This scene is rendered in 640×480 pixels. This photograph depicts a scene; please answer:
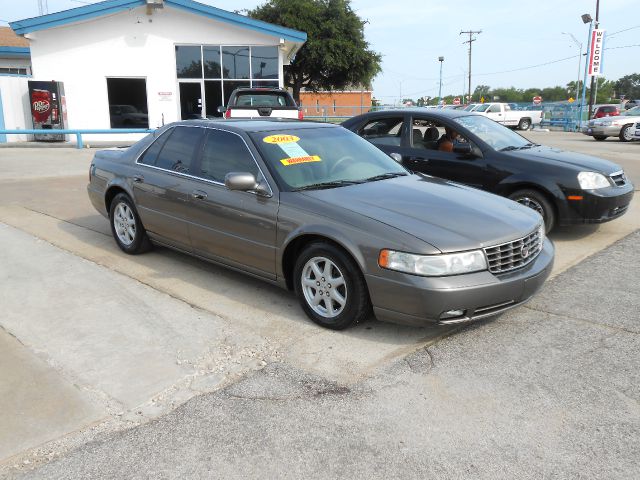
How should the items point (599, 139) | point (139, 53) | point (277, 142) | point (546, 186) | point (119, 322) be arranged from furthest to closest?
1. point (599, 139)
2. point (139, 53)
3. point (546, 186)
4. point (277, 142)
5. point (119, 322)

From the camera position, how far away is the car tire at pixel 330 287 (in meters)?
3.88

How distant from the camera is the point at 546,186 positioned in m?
6.40

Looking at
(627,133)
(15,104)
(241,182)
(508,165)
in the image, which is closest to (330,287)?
(241,182)

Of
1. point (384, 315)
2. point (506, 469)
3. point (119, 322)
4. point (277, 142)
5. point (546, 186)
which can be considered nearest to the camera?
point (506, 469)

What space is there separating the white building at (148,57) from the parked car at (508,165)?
48.0ft

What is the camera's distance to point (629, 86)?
103375 mm

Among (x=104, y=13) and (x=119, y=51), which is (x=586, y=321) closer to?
(x=104, y=13)

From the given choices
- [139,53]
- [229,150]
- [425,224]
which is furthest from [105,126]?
[425,224]

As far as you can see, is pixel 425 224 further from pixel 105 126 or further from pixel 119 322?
pixel 105 126

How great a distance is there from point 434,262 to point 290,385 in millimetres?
1199

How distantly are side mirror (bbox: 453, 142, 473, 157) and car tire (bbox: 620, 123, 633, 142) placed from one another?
19.1 metres

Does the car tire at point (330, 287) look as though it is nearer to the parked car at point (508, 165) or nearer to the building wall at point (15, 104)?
the parked car at point (508, 165)

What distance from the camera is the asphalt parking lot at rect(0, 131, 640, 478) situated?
107 inches

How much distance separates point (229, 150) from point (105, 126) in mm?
17799
